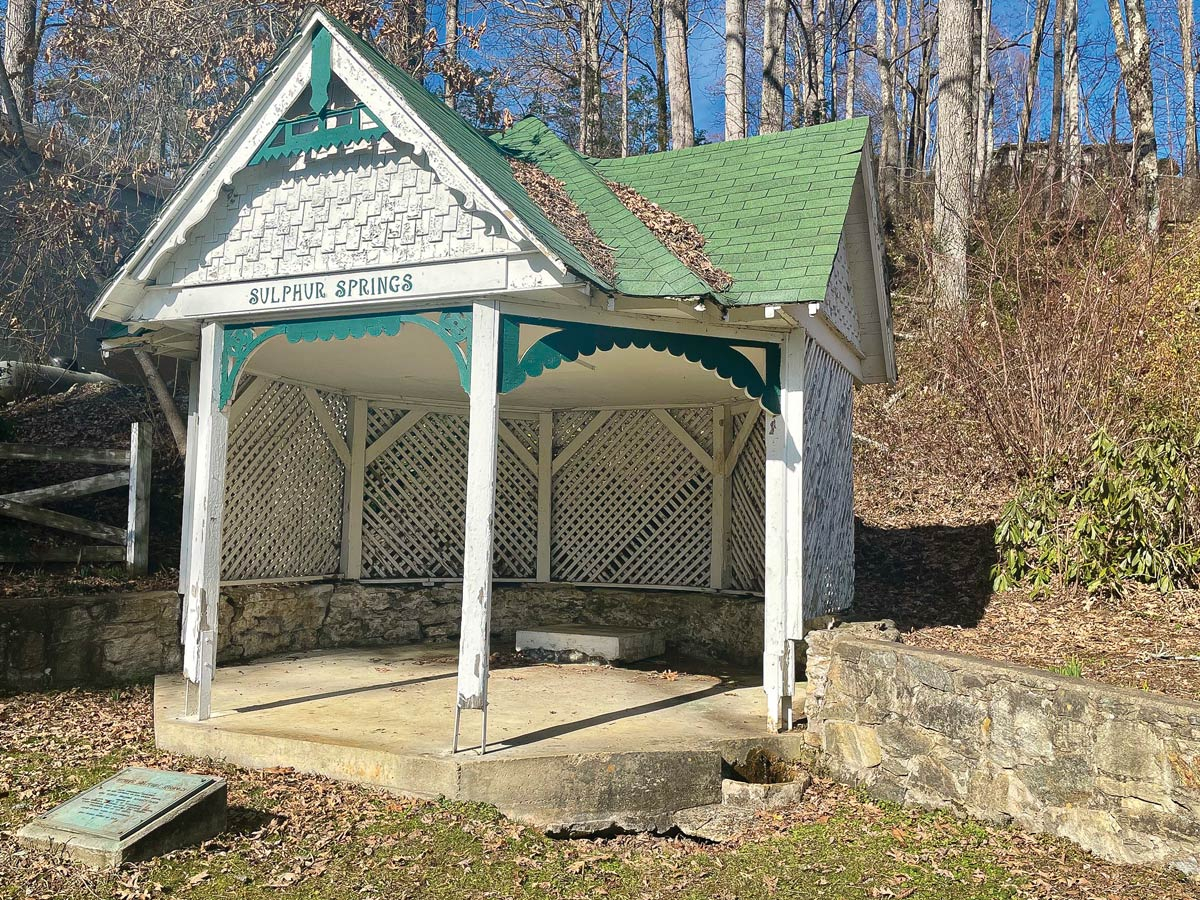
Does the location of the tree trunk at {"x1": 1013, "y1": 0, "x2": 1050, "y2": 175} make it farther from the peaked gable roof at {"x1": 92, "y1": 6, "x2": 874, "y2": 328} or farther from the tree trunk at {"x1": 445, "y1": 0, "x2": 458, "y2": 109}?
the peaked gable roof at {"x1": 92, "y1": 6, "x2": 874, "y2": 328}

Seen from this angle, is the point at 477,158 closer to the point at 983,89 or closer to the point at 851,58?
the point at 983,89

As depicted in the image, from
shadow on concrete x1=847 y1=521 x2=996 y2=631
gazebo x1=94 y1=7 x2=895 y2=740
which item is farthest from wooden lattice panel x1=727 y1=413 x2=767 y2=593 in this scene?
shadow on concrete x1=847 y1=521 x2=996 y2=631

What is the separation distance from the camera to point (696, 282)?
586 cm

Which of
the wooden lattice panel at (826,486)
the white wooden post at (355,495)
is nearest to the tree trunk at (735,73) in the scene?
the wooden lattice panel at (826,486)

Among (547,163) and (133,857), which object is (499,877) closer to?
(133,857)

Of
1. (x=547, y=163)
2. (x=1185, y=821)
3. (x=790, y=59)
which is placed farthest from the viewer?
(x=790, y=59)

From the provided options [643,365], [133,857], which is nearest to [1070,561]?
[643,365]

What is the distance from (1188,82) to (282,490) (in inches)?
901

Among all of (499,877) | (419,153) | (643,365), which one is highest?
(419,153)

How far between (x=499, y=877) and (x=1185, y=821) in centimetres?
297

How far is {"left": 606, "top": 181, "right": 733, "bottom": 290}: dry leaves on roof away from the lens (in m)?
6.32

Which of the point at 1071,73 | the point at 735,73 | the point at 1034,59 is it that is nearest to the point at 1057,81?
the point at 1071,73

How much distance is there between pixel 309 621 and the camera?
29.9 ft

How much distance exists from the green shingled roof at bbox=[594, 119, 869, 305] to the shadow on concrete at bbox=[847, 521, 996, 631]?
3.26 m
